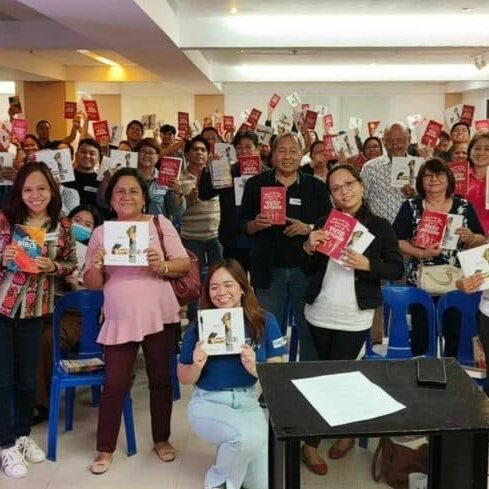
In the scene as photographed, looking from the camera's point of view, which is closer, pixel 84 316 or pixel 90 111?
pixel 84 316

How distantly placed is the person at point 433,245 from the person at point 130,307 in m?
1.10

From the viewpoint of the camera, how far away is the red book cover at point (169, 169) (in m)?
3.99

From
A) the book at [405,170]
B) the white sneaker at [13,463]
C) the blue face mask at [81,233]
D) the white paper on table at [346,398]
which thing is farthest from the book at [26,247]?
the book at [405,170]

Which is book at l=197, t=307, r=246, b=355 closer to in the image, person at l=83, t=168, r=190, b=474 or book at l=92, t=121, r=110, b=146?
person at l=83, t=168, r=190, b=474

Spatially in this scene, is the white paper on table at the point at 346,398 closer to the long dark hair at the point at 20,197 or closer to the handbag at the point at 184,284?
the handbag at the point at 184,284

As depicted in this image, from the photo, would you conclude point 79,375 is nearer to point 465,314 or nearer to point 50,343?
point 50,343

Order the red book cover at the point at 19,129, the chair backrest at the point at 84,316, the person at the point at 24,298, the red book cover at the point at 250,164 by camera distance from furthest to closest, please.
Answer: the red book cover at the point at 19,129 < the red book cover at the point at 250,164 < the chair backrest at the point at 84,316 < the person at the point at 24,298

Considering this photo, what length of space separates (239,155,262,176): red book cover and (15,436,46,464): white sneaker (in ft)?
7.05

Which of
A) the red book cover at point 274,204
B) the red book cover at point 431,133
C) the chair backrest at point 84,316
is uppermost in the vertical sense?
the red book cover at point 431,133

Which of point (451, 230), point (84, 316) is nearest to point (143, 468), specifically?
point (84, 316)

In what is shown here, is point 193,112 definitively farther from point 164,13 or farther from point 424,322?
point 424,322

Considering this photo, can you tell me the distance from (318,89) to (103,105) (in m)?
4.75

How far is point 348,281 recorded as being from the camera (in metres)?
2.59

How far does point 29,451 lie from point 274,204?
1.56m
